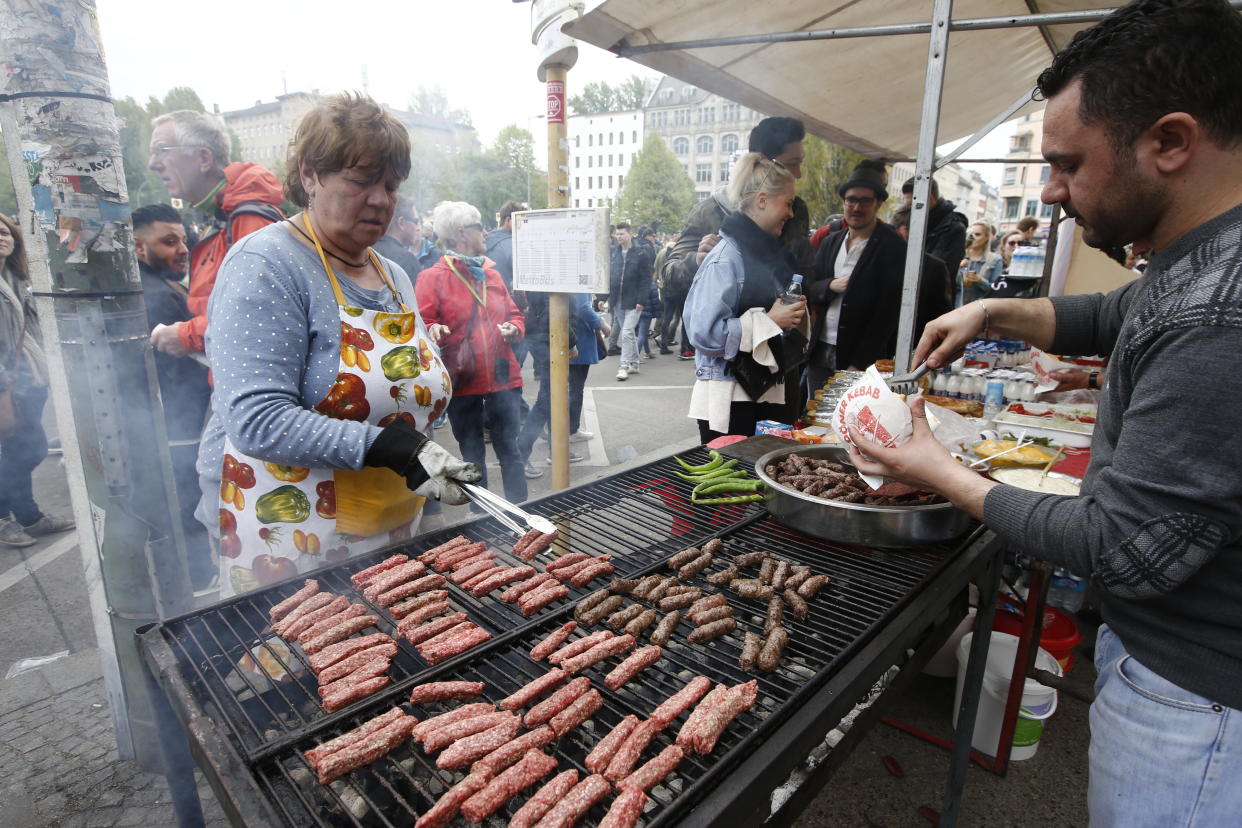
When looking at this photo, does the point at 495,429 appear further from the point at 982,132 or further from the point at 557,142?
the point at 982,132

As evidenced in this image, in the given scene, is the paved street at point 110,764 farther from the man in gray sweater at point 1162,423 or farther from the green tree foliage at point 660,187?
the green tree foliage at point 660,187

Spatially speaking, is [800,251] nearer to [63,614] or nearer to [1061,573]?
[1061,573]

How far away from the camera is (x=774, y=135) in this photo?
4527 mm

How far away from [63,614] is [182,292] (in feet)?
7.76

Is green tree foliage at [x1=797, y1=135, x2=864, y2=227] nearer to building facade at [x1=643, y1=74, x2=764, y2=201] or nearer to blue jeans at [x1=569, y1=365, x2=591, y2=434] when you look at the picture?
blue jeans at [x1=569, y1=365, x2=591, y2=434]

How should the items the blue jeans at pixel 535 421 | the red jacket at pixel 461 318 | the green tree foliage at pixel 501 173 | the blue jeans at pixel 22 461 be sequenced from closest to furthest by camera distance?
the red jacket at pixel 461 318, the blue jeans at pixel 22 461, the blue jeans at pixel 535 421, the green tree foliage at pixel 501 173

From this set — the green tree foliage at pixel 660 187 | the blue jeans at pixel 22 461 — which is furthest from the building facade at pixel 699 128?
the blue jeans at pixel 22 461

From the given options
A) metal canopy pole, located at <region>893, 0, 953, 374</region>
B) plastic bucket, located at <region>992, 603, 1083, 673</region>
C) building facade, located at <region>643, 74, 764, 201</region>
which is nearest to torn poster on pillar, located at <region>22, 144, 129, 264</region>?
metal canopy pole, located at <region>893, 0, 953, 374</region>

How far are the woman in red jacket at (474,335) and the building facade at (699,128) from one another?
Result: 74.1 meters

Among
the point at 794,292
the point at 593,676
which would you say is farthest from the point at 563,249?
the point at 593,676

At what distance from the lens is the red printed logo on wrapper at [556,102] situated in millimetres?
4215

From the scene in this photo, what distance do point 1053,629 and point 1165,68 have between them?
3.24m

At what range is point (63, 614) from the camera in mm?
4301

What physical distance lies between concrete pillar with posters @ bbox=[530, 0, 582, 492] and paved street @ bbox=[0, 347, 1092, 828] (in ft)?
9.47
